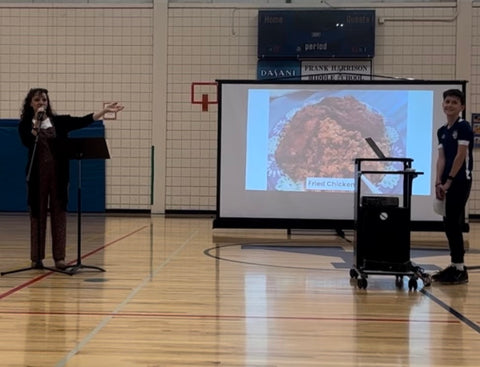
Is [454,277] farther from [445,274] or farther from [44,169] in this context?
[44,169]

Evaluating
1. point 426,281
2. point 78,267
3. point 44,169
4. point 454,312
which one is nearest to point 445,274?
point 426,281

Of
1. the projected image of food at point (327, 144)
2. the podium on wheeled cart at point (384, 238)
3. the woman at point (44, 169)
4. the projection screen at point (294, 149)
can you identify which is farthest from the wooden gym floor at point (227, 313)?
the projected image of food at point (327, 144)

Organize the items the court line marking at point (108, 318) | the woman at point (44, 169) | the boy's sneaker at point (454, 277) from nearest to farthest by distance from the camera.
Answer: the court line marking at point (108, 318) → the boy's sneaker at point (454, 277) → the woman at point (44, 169)

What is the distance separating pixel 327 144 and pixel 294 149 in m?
0.45

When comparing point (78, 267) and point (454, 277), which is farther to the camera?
point (78, 267)

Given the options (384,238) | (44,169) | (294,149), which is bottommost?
(384,238)

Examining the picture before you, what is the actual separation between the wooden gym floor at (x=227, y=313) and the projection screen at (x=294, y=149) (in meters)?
1.63

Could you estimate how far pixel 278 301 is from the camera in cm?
383

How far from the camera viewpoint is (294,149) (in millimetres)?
7855

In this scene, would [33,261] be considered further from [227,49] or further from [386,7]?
[386,7]

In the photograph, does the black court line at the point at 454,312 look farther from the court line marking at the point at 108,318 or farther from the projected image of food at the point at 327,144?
the projected image of food at the point at 327,144

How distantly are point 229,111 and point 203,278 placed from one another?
3.71 m

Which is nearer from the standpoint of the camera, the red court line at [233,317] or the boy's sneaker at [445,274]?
the red court line at [233,317]

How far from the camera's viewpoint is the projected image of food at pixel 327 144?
25.7ft
